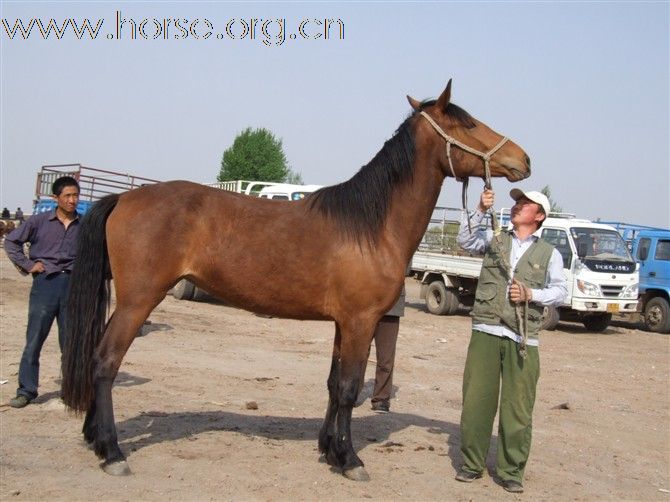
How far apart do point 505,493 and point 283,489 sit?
1561mm

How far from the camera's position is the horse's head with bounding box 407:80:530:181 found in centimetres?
543

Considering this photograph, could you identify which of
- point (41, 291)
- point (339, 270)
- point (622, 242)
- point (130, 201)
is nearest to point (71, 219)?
point (41, 291)

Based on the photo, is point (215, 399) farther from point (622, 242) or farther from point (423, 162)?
point (622, 242)

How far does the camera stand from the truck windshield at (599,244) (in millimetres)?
16625

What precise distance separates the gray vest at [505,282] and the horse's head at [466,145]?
55cm

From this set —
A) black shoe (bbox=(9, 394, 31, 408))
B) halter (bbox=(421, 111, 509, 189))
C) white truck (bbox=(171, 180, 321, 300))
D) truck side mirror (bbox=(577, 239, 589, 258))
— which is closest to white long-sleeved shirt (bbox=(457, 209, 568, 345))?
halter (bbox=(421, 111, 509, 189))

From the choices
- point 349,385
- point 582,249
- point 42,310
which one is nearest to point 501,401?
point 349,385

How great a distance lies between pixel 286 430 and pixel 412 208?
2267 mm

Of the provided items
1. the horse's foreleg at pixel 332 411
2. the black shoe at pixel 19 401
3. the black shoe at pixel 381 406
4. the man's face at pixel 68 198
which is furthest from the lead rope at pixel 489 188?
the black shoe at pixel 19 401

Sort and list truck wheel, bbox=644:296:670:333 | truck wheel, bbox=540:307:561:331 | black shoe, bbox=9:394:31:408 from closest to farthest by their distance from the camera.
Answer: black shoe, bbox=9:394:31:408 → truck wheel, bbox=540:307:561:331 → truck wheel, bbox=644:296:670:333

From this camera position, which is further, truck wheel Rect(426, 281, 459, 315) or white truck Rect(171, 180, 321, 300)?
truck wheel Rect(426, 281, 459, 315)

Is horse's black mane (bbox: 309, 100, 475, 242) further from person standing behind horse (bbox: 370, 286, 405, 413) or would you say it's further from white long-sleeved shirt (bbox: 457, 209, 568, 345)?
person standing behind horse (bbox: 370, 286, 405, 413)

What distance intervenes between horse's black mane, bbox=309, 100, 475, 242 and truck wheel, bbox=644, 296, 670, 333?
14313 mm

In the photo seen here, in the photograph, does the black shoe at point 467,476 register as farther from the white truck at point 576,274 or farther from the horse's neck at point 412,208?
the white truck at point 576,274
